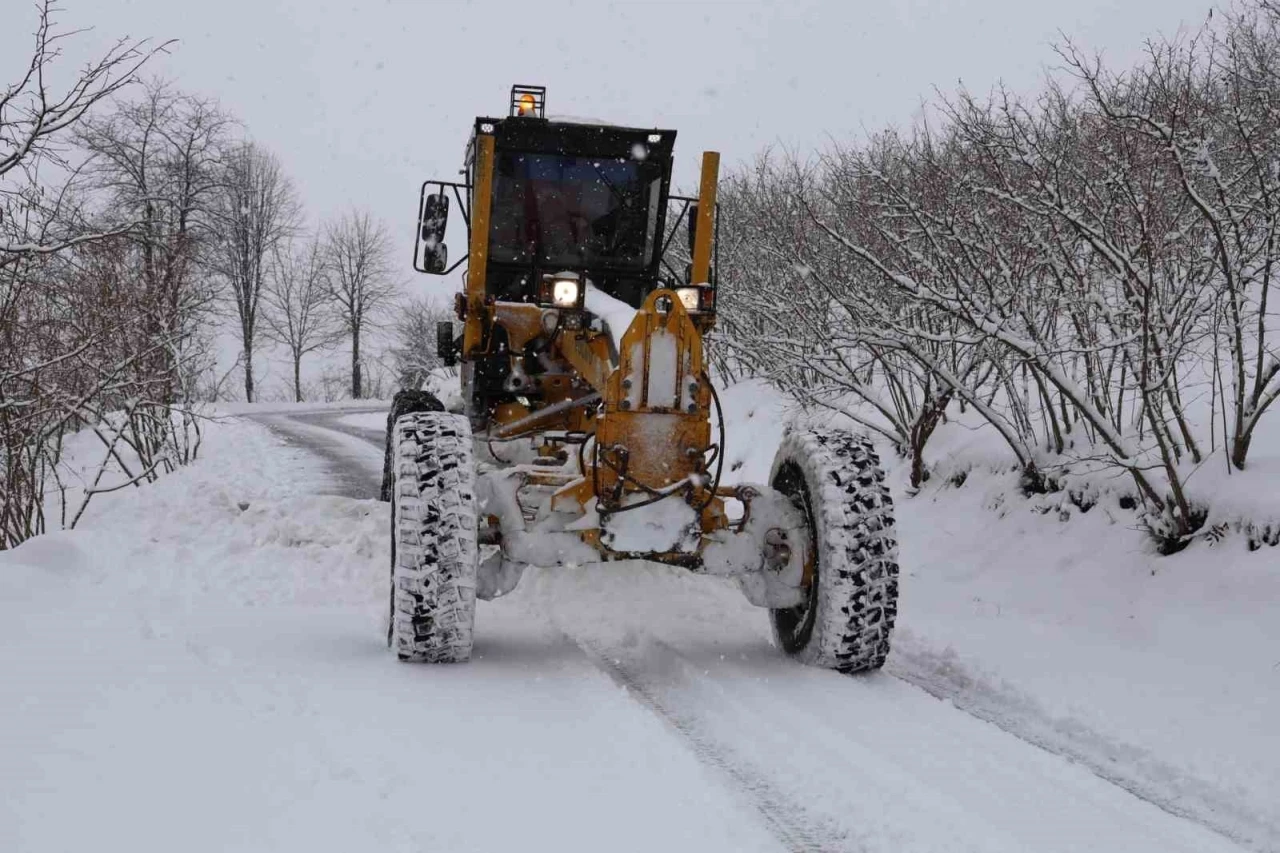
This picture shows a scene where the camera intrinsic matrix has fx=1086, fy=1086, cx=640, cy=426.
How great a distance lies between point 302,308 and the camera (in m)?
49.2

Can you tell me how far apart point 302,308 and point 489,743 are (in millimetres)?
48151

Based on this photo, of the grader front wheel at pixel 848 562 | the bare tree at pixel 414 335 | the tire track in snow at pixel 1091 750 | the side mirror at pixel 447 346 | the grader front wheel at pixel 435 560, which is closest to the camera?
the tire track in snow at pixel 1091 750

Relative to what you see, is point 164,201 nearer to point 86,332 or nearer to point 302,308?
point 86,332

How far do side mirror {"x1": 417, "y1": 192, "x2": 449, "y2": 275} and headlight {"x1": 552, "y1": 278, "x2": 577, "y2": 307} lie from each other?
5.20ft

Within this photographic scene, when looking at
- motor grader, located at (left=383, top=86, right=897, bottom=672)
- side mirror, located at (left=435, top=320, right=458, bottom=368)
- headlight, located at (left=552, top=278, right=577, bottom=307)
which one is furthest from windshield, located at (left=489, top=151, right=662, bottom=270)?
headlight, located at (left=552, top=278, right=577, bottom=307)

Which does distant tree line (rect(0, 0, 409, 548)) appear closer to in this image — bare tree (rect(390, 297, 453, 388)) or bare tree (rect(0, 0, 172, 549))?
bare tree (rect(0, 0, 172, 549))

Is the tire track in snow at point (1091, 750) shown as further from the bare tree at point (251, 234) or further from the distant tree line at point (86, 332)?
the bare tree at point (251, 234)

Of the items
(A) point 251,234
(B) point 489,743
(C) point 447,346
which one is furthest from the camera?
(A) point 251,234

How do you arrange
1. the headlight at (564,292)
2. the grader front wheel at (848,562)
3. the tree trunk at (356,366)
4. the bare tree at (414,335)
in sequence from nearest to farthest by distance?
the grader front wheel at (848,562) → the headlight at (564,292) → the bare tree at (414,335) → the tree trunk at (356,366)

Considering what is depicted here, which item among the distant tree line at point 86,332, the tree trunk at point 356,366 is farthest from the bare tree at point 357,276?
the distant tree line at point 86,332

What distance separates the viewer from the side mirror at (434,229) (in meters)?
6.96

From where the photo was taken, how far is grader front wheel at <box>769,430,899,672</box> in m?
4.84

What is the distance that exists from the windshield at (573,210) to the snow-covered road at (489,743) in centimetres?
255

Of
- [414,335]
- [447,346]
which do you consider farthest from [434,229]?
[414,335]
